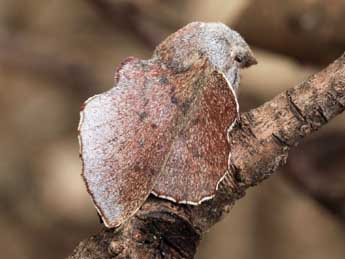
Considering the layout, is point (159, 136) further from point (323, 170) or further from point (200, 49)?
point (323, 170)

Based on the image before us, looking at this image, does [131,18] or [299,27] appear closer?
[299,27]

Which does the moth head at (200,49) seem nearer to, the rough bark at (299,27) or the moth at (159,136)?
the moth at (159,136)

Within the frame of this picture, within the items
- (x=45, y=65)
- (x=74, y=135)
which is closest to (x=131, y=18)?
(x=45, y=65)

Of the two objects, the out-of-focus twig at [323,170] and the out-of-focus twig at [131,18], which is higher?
the out-of-focus twig at [131,18]

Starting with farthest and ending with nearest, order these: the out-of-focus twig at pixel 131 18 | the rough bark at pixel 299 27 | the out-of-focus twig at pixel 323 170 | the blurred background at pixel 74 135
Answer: the blurred background at pixel 74 135, the out-of-focus twig at pixel 131 18, the out-of-focus twig at pixel 323 170, the rough bark at pixel 299 27

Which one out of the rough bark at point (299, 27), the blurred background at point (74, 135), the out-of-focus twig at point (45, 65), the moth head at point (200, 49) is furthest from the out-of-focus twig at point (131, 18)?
the moth head at point (200, 49)

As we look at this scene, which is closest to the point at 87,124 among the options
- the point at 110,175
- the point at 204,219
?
the point at 110,175
